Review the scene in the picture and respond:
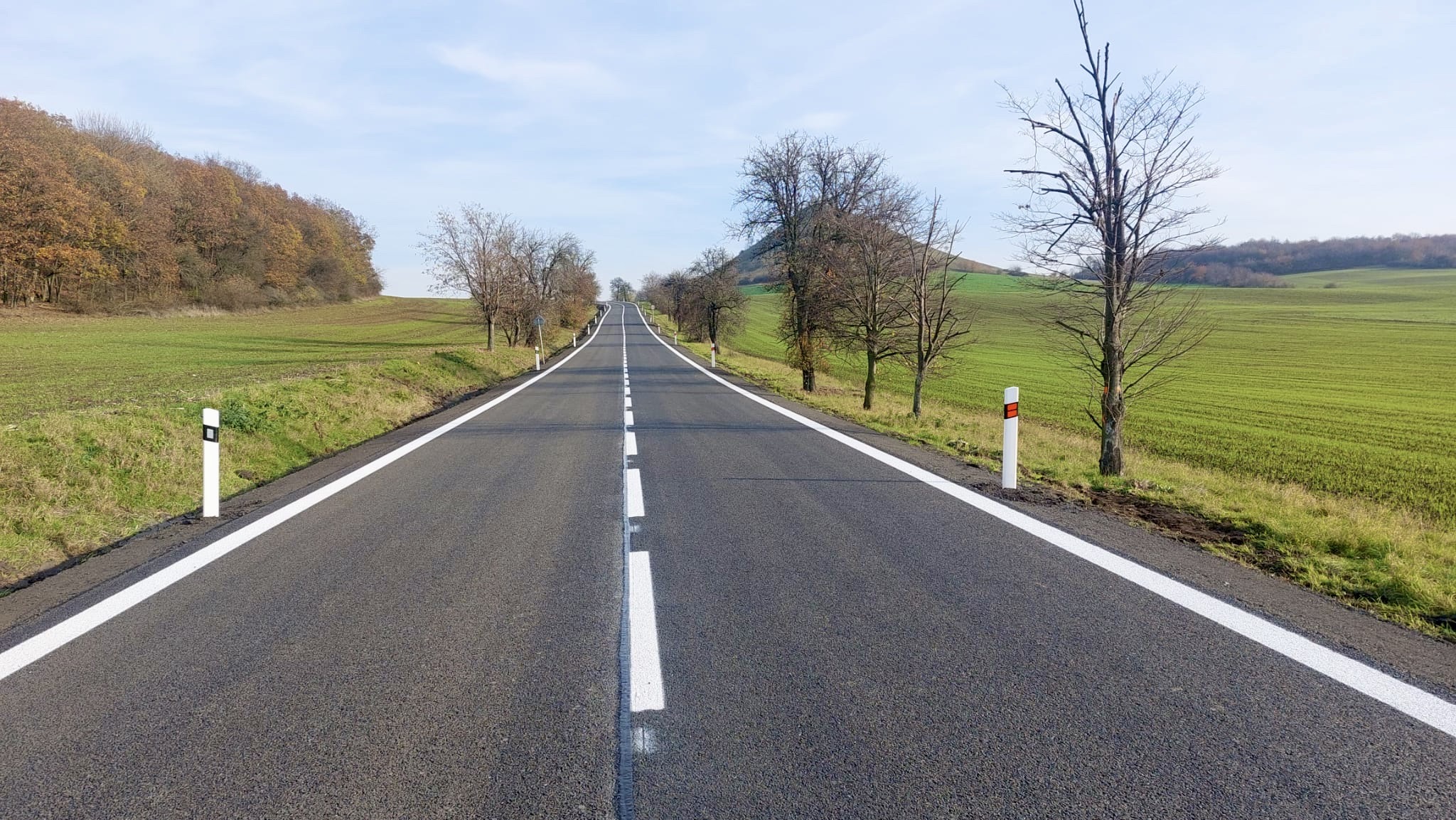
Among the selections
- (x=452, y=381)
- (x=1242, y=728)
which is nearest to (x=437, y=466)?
(x=1242, y=728)

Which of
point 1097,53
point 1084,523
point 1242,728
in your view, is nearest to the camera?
point 1242,728

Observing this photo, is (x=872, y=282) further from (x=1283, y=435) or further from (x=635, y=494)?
(x=635, y=494)

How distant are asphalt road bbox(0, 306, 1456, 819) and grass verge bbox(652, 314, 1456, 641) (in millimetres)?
1362

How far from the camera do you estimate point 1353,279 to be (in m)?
102

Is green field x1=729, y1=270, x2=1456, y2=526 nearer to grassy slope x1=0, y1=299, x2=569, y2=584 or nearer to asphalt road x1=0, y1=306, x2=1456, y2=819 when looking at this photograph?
asphalt road x1=0, y1=306, x2=1456, y2=819

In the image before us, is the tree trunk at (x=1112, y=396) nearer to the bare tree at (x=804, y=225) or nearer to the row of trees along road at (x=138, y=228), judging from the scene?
the bare tree at (x=804, y=225)

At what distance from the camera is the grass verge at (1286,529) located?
4129 millimetres

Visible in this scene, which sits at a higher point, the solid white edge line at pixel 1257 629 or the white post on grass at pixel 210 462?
the white post on grass at pixel 210 462

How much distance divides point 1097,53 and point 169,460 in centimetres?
1333

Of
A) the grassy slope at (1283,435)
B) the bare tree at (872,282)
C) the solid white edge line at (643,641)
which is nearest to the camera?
the solid white edge line at (643,641)

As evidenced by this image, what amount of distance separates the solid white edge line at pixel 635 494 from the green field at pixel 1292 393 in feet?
21.5

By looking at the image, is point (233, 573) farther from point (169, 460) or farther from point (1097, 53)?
point (1097, 53)

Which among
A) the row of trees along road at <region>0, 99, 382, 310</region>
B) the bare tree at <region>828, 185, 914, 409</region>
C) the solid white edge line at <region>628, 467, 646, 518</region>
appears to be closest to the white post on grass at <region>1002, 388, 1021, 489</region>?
the solid white edge line at <region>628, 467, 646, 518</region>

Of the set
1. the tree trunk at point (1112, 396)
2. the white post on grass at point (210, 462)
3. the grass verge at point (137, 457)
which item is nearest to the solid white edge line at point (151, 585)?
the white post on grass at point (210, 462)
